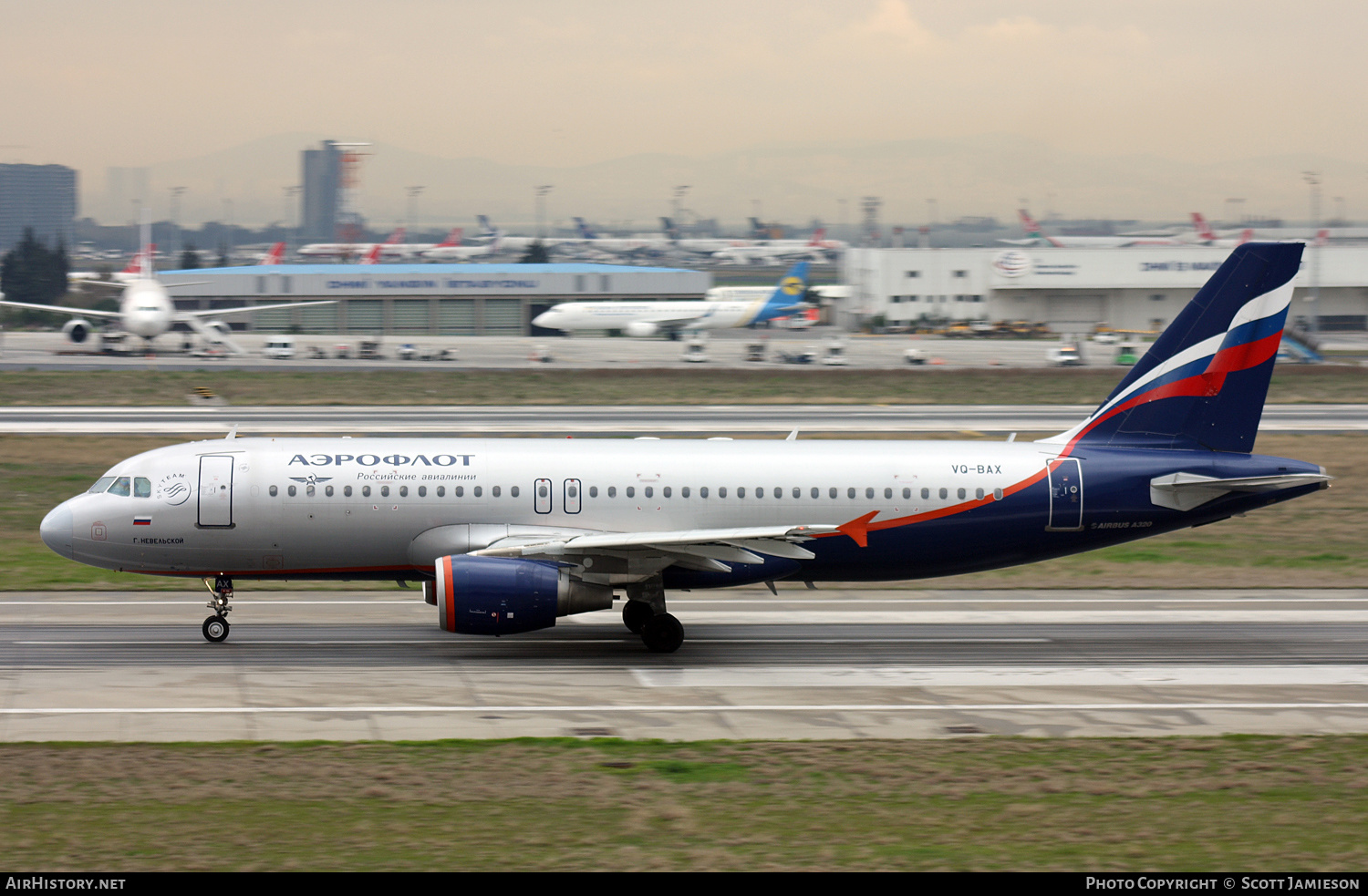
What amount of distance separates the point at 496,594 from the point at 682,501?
477cm

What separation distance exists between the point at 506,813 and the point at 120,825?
4357 millimetres

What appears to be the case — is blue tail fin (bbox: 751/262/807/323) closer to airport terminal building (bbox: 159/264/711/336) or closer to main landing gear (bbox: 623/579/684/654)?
airport terminal building (bbox: 159/264/711/336)

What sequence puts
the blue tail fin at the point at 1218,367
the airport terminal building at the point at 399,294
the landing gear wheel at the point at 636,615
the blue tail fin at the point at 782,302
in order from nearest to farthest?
the landing gear wheel at the point at 636,615, the blue tail fin at the point at 1218,367, the blue tail fin at the point at 782,302, the airport terminal building at the point at 399,294

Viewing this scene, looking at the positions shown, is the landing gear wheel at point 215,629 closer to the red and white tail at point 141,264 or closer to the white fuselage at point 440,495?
the white fuselage at point 440,495

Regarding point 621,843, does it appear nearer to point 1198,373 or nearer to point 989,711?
point 989,711

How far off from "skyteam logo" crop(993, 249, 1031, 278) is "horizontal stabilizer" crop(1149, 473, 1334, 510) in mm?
136656

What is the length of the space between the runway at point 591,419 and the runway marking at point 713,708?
113 ft

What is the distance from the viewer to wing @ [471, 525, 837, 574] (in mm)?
→ 24656

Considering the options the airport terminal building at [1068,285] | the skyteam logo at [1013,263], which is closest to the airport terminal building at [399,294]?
the airport terminal building at [1068,285]

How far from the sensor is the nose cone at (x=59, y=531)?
26125 mm

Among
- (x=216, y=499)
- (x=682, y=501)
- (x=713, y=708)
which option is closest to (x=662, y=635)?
(x=682, y=501)

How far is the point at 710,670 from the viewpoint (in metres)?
25.0

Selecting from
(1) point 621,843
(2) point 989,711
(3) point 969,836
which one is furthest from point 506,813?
(2) point 989,711

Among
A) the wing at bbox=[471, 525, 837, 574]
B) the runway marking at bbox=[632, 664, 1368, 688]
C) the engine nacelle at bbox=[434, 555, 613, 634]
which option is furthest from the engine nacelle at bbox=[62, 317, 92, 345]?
the runway marking at bbox=[632, 664, 1368, 688]
